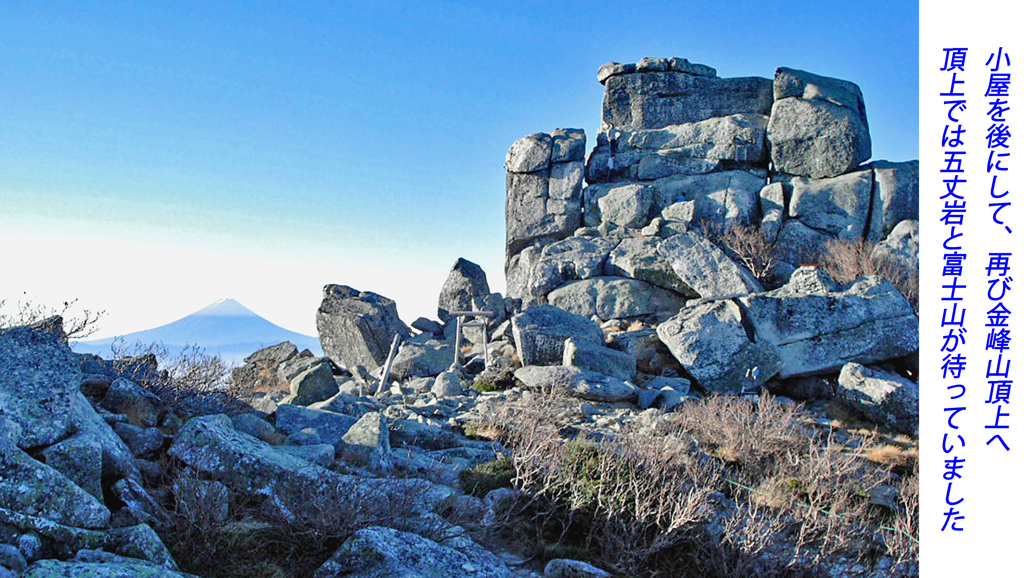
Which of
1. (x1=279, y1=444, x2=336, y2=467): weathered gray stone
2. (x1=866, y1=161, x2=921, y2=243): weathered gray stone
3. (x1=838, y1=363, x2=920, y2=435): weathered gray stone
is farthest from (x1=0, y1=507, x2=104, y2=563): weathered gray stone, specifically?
(x1=866, y1=161, x2=921, y2=243): weathered gray stone

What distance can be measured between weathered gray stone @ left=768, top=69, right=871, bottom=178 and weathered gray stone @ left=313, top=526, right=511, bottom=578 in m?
25.9

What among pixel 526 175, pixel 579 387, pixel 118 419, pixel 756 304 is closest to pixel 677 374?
pixel 756 304

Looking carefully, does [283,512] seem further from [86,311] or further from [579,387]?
[579,387]

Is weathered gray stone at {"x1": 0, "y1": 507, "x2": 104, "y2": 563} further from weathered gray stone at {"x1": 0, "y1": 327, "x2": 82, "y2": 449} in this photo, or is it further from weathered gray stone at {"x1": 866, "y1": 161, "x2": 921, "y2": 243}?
weathered gray stone at {"x1": 866, "y1": 161, "x2": 921, "y2": 243}

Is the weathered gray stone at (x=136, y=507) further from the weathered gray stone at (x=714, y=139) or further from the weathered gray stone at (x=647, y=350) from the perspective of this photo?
the weathered gray stone at (x=714, y=139)

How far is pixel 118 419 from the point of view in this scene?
8.43 metres

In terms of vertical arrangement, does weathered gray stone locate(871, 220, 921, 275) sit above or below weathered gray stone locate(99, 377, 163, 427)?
above

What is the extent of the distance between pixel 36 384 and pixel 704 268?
17.8 meters

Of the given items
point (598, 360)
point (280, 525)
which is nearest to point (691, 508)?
point (280, 525)

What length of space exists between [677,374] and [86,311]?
1183 centimetres

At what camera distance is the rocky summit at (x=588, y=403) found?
6504 mm

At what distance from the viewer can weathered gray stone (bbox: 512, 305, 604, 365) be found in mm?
17984

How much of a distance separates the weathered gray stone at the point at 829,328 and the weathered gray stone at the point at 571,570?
11.6 meters

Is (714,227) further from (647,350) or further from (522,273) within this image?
(647,350)
